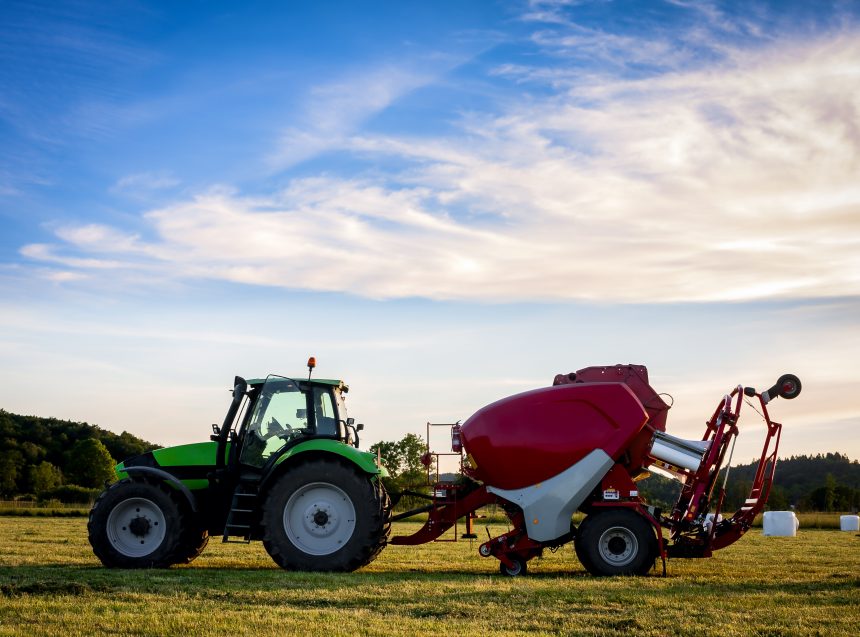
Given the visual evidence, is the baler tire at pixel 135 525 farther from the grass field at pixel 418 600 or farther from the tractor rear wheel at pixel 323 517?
the tractor rear wheel at pixel 323 517

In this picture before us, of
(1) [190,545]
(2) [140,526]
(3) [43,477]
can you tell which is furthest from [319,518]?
(3) [43,477]

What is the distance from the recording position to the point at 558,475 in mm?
13258

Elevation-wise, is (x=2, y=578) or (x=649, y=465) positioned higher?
(x=649, y=465)

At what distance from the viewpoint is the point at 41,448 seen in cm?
7719

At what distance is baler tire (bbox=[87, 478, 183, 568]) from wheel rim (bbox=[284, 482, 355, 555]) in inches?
66.9

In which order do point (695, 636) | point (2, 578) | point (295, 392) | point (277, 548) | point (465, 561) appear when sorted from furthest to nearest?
1. point (465, 561)
2. point (295, 392)
3. point (277, 548)
4. point (2, 578)
5. point (695, 636)

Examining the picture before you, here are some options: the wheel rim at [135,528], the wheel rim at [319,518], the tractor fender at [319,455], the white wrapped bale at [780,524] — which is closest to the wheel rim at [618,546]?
the tractor fender at [319,455]

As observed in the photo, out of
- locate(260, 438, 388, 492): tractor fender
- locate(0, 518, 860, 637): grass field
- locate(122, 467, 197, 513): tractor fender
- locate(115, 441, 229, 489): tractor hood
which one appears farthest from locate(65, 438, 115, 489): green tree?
locate(260, 438, 388, 492): tractor fender

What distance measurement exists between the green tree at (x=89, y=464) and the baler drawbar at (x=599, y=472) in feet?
204

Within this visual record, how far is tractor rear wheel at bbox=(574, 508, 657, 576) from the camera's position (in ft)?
42.1

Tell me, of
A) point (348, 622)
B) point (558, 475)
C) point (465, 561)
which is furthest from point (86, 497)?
point (348, 622)

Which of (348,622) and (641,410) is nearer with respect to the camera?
(348,622)

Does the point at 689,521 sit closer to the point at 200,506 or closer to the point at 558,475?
the point at 558,475

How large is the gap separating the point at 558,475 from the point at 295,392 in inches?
161
